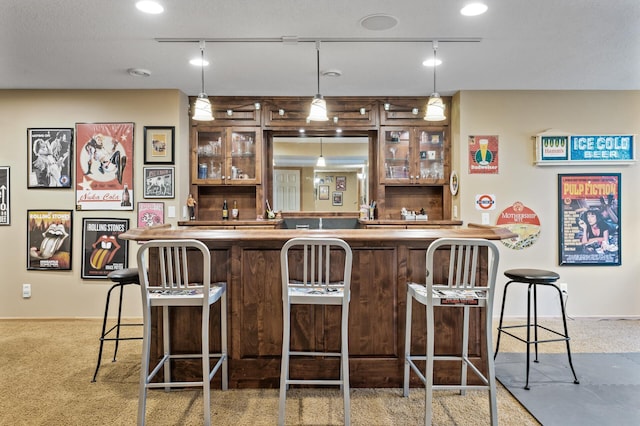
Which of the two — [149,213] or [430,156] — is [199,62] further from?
[430,156]

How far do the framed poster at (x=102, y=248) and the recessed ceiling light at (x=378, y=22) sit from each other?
125 inches

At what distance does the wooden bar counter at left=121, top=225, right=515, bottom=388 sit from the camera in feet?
7.98

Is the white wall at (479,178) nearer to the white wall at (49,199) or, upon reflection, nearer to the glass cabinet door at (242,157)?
the white wall at (49,199)

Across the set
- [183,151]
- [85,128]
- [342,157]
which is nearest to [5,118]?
[85,128]

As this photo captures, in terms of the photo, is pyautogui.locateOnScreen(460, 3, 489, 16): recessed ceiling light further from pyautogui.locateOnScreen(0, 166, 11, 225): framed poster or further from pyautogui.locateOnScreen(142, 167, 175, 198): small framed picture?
pyautogui.locateOnScreen(0, 166, 11, 225): framed poster

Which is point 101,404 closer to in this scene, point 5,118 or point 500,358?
point 500,358

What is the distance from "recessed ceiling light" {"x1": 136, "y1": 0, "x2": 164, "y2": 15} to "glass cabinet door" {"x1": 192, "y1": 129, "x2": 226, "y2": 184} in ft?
6.63

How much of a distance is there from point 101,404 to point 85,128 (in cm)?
296

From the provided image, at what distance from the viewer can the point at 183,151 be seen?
416 centimetres

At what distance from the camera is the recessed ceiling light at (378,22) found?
2.47 metres

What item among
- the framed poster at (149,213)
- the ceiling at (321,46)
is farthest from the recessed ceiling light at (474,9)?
the framed poster at (149,213)

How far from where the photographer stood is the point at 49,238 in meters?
3.99

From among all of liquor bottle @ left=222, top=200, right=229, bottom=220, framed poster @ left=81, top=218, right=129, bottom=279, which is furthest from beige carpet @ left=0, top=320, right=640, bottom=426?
liquor bottle @ left=222, top=200, right=229, bottom=220

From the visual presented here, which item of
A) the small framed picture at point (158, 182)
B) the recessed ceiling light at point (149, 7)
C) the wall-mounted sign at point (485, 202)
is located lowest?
the wall-mounted sign at point (485, 202)
